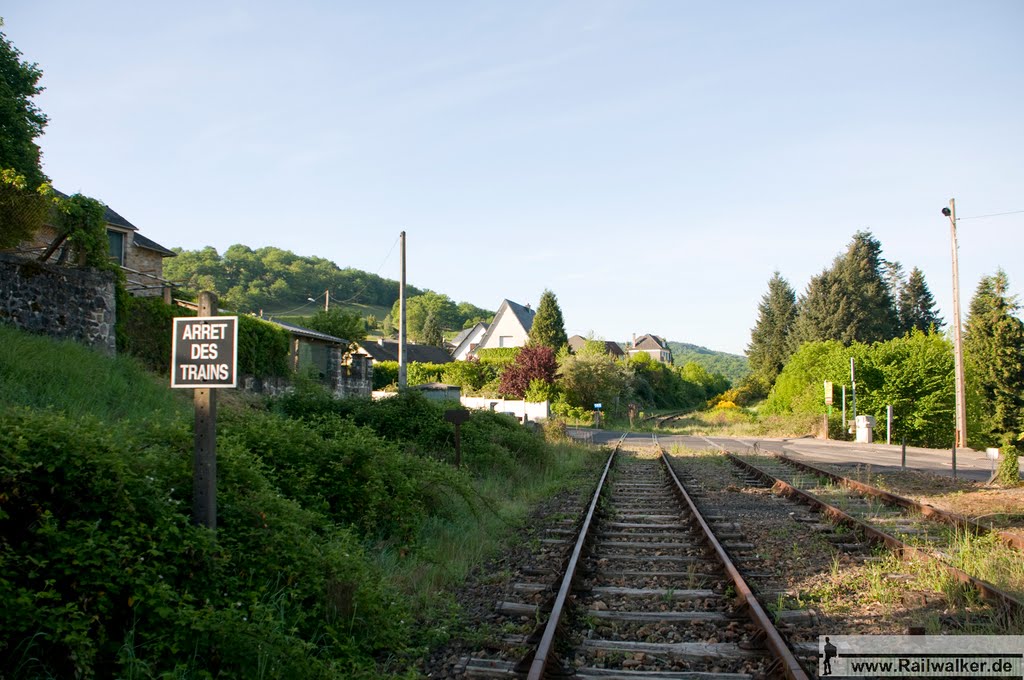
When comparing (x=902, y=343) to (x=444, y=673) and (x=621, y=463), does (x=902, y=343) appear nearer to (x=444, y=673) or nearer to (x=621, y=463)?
(x=621, y=463)

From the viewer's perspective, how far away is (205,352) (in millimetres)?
4621

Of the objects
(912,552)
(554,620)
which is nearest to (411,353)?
(912,552)

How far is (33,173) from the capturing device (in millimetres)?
20703

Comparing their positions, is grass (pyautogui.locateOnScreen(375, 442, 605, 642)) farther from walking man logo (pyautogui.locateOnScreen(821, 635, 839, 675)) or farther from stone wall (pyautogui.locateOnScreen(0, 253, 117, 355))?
stone wall (pyautogui.locateOnScreen(0, 253, 117, 355))

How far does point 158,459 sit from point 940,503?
39.1 feet

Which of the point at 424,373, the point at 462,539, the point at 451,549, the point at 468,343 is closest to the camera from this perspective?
the point at 451,549

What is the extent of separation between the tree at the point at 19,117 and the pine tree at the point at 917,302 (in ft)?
253

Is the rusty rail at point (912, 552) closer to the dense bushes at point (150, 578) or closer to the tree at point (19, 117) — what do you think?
the dense bushes at point (150, 578)

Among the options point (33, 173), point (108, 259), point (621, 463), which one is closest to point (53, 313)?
point (108, 259)

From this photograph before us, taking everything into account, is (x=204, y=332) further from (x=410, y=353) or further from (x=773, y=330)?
(x=773, y=330)

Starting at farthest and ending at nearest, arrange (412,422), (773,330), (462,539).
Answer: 1. (773,330)
2. (412,422)
3. (462,539)

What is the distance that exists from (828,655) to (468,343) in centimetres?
8493

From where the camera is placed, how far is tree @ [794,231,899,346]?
199 feet

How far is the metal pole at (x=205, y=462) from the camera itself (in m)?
4.80
